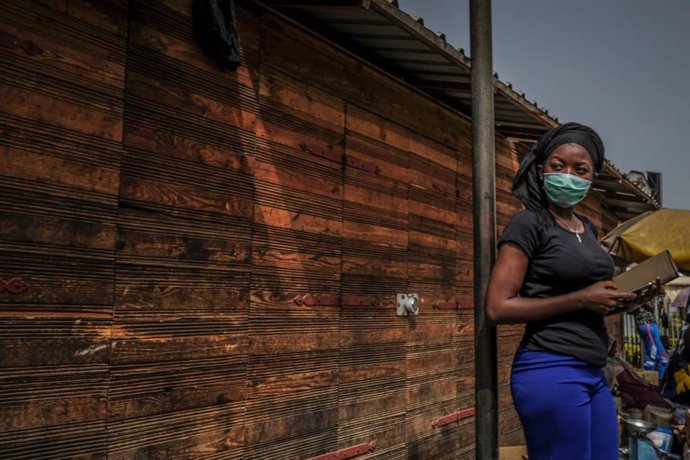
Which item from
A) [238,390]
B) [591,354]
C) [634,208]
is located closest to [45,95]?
[238,390]

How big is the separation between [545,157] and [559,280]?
0.55m

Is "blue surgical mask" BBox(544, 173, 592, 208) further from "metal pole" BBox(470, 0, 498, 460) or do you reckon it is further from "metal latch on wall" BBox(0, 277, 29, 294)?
"metal latch on wall" BBox(0, 277, 29, 294)

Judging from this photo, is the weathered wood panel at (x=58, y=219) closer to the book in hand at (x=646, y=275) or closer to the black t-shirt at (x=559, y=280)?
the black t-shirt at (x=559, y=280)

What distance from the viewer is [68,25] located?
2525mm

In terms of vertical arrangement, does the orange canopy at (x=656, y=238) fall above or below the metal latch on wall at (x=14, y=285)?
above

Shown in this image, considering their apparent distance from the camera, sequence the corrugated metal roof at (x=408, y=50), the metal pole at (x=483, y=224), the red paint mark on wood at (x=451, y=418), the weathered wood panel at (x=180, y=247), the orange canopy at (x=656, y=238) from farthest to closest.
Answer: the orange canopy at (x=656, y=238), the red paint mark on wood at (x=451, y=418), the corrugated metal roof at (x=408, y=50), the weathered wood panel at (x=180, y=247), the metal pole at (x=483, y=224)

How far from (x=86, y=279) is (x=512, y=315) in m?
1.75

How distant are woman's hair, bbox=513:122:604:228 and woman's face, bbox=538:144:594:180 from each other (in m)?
0.03

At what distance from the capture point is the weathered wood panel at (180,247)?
276 cm

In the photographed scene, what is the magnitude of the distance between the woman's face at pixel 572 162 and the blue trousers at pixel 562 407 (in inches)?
28.9

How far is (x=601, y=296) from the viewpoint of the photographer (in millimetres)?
2186

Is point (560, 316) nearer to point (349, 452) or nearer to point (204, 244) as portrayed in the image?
point (204, 244)

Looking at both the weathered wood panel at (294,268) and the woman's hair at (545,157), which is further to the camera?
the weathered wood panel at (294,268)

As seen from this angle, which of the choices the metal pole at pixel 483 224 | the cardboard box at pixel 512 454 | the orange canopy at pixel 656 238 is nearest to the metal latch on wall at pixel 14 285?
the metal pole at pixel 483 224
